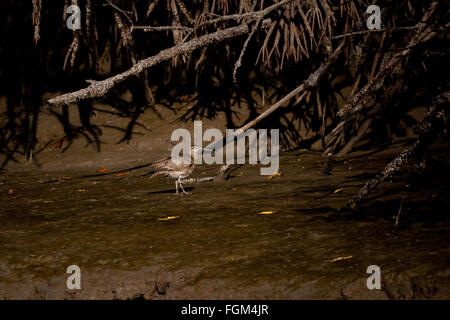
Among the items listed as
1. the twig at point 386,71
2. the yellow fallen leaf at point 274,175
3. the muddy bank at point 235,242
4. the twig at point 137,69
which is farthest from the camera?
the yellow fallen leaf at point 274,175

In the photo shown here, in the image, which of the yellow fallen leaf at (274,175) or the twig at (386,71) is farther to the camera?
the yellow fallen leaf at (274,175)

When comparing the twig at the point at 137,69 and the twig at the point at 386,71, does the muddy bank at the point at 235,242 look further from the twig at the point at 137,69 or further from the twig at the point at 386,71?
the twig at the point at 137,69

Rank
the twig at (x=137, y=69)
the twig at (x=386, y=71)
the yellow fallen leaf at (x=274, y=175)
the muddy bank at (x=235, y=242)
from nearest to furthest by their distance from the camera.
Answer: the muddy bank at (x=235, y=242) < the twig at (x=386, y=71) < the twig at (x=137, y=69) < the yellow fallen leaf at (x=274, y=175)

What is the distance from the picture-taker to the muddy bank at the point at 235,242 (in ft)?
8.95

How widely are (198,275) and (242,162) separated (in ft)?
12.6

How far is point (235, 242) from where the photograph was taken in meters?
3.34

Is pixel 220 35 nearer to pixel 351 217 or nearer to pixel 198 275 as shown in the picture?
pixel 351 217

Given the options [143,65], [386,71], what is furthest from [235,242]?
[143,65]

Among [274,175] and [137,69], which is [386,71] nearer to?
[137,69]

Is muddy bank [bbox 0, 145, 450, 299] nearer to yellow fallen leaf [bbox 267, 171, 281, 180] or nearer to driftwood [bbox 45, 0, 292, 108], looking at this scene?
yellow fallen leaf [bbox 267, 171, 281, 180]

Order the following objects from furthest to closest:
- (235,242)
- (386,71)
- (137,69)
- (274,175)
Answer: (274,175), (137,69), (235,242), (386,71)

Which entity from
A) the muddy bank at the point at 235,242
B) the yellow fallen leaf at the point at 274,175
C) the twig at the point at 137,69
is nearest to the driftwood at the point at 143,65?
the twig at the point at 137,69
